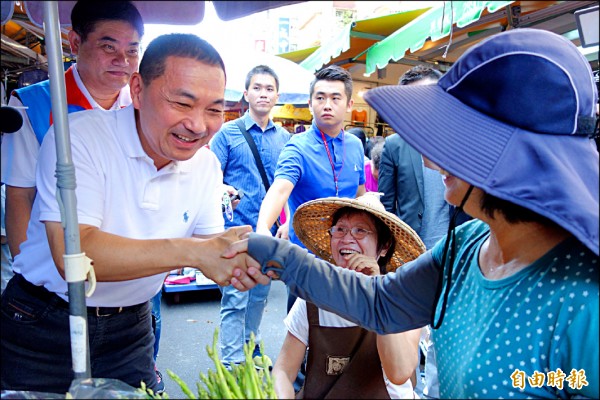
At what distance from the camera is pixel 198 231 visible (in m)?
1.79

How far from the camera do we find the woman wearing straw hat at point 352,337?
5.47ft

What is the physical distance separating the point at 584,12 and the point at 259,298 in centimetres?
296

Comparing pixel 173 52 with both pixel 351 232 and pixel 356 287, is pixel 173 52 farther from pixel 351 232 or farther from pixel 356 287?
pixel 351 232

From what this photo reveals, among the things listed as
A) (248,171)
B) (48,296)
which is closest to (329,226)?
(48,296)

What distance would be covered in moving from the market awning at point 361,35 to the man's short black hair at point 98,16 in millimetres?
3836

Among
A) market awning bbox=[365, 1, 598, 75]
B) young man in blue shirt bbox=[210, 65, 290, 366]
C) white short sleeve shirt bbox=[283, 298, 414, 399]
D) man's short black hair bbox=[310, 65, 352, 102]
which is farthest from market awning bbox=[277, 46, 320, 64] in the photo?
white short sleeve shirt bbox=[283, 298, 414, 399]

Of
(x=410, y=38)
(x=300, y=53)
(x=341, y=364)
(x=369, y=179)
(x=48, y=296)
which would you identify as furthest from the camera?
(x=300, y=53)

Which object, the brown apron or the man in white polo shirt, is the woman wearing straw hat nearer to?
the brown apron

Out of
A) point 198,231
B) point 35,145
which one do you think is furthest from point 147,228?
point 35,145

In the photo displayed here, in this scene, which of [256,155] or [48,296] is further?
[256,155]

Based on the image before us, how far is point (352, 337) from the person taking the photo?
184 centimetres

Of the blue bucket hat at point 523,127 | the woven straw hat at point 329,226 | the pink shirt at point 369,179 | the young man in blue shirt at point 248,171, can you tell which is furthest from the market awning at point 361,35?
the blue bucket hat at point 523,127

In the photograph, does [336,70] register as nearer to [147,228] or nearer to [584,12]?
[147,228]

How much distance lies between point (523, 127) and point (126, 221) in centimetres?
120
